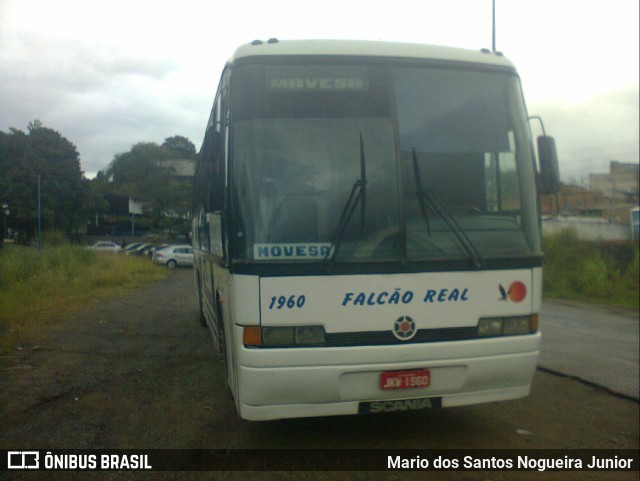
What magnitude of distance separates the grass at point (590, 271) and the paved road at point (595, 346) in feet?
13.9

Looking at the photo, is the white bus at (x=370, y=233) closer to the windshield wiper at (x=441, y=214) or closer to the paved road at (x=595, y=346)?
the windshield wiper at (x=441, y=214)

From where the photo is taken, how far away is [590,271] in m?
23.4

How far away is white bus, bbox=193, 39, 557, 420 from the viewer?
4488 millimetres

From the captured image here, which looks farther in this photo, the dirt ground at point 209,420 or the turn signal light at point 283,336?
the dirt ground at point 209,420

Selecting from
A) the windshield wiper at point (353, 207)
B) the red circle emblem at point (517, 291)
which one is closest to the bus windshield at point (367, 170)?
the windshield wiper at point (353, 207)

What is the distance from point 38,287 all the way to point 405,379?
21.3ft

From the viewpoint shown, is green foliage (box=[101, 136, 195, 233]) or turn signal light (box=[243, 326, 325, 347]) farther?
green foliage (box=[101, 136, 195, 233])

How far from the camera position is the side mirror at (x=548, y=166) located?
522 cm

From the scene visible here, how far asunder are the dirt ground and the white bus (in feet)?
1.83

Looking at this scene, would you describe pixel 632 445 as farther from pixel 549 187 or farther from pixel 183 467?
pixel 183 467

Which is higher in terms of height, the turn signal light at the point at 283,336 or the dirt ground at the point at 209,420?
the turn signal light at the point at 283,336

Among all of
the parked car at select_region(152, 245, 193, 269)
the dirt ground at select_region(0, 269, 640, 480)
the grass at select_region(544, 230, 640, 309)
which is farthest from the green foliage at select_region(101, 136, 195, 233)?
the dirt ground at select_region(0, 269, 640, 480)

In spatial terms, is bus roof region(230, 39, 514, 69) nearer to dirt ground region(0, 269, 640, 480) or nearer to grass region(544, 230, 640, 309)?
dirt ground region(0, 269, 640, 480)
